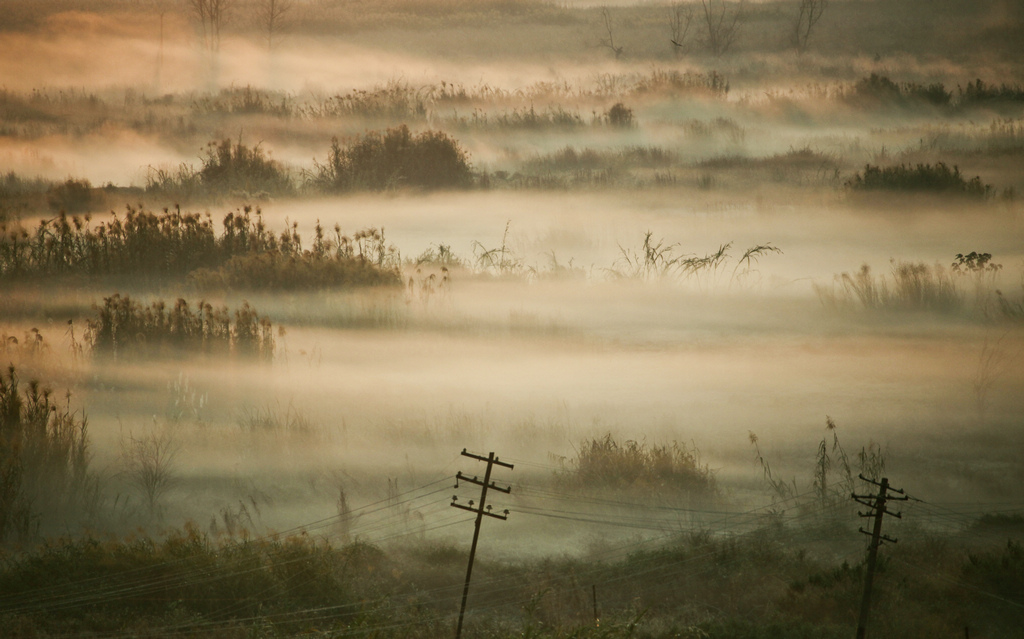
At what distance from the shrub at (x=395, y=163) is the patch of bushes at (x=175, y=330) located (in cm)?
1031

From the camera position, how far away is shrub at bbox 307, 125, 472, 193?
59750mm

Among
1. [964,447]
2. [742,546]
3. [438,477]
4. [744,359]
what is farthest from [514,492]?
[964,447]

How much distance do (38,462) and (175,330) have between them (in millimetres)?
9188

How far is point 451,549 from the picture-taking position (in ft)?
145

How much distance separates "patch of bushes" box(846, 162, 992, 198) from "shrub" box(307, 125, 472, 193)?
21.4 meters

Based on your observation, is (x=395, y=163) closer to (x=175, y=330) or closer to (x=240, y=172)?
(x=240, y=172)

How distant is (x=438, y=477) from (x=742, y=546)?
12913mm

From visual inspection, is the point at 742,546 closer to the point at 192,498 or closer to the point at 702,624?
the point at 702,624

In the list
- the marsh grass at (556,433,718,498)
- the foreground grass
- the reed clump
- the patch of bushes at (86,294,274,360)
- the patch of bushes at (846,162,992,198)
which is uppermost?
the patch of bushes at (846,162,992,198)

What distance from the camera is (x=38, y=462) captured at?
4584 cm

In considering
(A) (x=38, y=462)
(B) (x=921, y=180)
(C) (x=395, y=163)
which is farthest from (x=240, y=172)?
(B) (x=921, y=180)

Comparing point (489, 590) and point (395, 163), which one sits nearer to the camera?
point (489, 590)

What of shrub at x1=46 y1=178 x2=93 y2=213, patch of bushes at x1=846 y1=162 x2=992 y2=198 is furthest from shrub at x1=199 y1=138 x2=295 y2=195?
patch of bushes at x1=846 y1=162 x2=992 y2=198

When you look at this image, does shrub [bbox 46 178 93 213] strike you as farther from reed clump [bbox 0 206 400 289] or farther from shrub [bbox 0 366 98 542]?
shrub [bbox 0 366 98 542]
